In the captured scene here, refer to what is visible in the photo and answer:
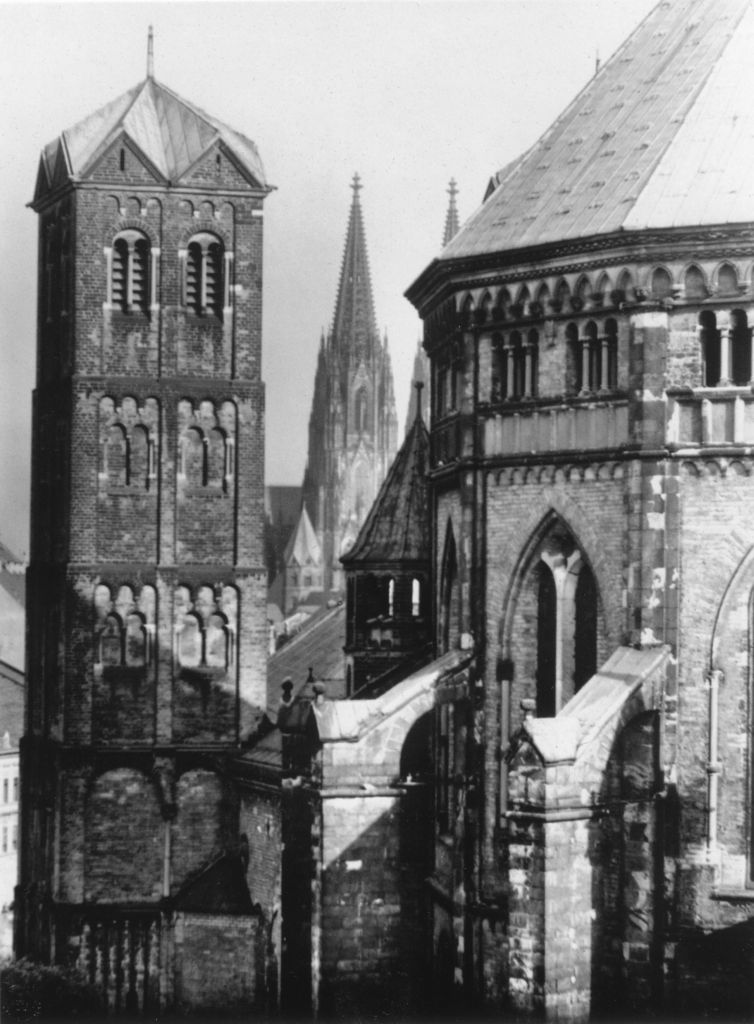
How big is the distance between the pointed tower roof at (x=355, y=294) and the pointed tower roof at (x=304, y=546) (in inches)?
725

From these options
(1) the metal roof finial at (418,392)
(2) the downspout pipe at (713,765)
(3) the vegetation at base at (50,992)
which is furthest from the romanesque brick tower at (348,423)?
(2) the downspout pipe at (713,765)

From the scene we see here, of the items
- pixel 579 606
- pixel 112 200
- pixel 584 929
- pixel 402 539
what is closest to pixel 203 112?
pixel 112 200

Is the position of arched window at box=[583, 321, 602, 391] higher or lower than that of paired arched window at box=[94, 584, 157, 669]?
higher

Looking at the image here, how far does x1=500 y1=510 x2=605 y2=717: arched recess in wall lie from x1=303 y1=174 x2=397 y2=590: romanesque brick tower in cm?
11926

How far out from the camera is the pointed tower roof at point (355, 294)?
475 feet

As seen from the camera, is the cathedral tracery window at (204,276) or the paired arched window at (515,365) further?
the cathedral tracery window at (204,276)

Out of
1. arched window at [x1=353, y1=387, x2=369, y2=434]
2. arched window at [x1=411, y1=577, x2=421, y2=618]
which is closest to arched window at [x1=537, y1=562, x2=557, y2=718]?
arched window at [x1=411, y1=577, x2=421, y2=618]

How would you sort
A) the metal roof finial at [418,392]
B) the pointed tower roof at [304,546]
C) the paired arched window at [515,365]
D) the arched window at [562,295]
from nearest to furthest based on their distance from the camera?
the arched window at [562,295], the paired arched window at [515,365], the metal roof finial at [418,392], the pointed tower roof at [304,546]

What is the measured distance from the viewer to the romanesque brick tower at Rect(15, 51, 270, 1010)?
164ft

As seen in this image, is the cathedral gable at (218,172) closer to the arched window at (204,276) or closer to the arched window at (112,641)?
the arched window at (204,276)

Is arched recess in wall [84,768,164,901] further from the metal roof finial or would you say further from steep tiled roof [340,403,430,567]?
the metal roof finial

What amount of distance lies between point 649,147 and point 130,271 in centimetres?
2272

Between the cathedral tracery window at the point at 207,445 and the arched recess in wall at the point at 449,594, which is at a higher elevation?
the cathedral tracery window at the point at 207,445

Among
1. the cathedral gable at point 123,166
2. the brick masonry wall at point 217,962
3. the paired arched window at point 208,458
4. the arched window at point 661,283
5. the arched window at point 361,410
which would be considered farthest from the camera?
the arched window at point 361,410
